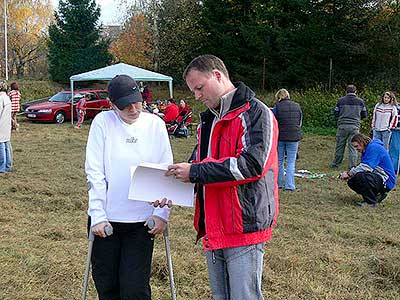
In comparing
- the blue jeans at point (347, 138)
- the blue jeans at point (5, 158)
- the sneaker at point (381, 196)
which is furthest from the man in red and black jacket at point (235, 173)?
the blue jeans at point (347, 138)

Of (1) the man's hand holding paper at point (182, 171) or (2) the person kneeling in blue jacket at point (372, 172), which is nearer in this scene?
(1) the man's hand holding paper at point (182, 171)

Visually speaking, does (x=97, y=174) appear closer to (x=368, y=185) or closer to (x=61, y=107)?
(x=368, y=185)

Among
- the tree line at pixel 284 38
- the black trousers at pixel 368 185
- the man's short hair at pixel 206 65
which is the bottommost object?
the black trousers at pixel 368 185

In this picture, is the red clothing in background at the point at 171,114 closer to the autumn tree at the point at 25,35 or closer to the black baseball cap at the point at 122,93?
the black baseball cap at the point at 122,93

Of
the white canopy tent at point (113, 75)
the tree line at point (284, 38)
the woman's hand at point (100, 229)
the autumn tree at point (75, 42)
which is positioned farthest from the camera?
the autumn tree at point (75, 42)

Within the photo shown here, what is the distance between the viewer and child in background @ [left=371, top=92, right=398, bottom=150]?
34.3 feet

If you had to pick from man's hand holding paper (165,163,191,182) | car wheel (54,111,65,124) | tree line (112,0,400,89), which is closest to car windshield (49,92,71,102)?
car wheel (54,111,65,124)

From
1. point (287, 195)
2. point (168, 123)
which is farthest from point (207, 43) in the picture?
point (287, 195)

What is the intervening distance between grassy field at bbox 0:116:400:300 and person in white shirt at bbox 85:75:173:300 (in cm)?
95

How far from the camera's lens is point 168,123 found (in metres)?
17.2

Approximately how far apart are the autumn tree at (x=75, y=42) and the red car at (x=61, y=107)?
7.95m

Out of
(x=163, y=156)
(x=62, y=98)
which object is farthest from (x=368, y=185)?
(x=62, y=98)

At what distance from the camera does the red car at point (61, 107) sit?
800 inches

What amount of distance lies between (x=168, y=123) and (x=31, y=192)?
9643 millimetres
